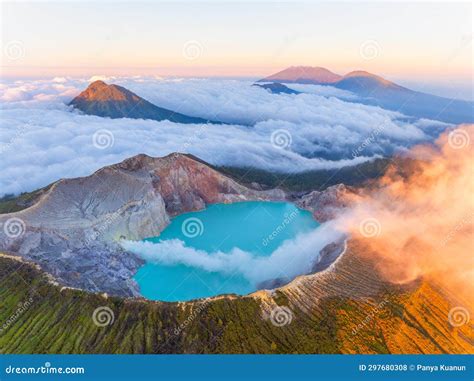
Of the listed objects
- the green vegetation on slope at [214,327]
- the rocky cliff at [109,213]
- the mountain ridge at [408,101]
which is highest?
the green vegetation on slope at [214,327]

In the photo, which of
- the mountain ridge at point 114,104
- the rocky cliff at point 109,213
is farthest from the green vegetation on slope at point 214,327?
the mountain ridge at point 114,104

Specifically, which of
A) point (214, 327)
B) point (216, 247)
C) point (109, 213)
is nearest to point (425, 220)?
point (216, 247)

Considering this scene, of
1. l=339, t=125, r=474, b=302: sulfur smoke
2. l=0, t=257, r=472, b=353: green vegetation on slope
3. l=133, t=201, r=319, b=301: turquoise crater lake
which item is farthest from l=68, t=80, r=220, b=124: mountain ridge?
l=0, t=257, r=472, b=353: green vegetation on slope

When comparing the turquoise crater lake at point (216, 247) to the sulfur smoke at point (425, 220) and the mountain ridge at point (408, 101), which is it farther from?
the mountain ridge at point (408, 101)

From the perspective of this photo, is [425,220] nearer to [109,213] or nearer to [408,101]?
[109,213]

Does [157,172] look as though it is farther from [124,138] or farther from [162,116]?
[162,116]

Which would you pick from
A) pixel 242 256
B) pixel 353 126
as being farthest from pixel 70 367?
pixel 353 126
